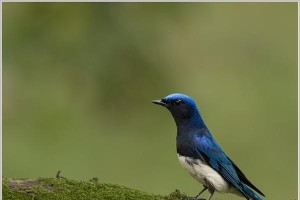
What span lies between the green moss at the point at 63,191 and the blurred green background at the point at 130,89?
612 centimetres

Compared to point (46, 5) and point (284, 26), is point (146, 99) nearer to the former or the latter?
point (46, 5)

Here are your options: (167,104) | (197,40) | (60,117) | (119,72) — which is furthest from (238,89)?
(167,104)

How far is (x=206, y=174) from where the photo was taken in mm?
6469

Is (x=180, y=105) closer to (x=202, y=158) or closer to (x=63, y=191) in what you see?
(x=202, y=158)

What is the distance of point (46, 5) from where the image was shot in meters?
14.9

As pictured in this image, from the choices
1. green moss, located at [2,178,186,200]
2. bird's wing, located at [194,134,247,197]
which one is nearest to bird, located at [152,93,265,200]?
bird's wing, located at [194,134,247,197]

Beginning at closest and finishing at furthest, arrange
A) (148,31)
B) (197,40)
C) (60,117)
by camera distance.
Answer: (60,117), (148,31), (197,40)

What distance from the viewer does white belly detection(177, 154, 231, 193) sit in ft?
21.2

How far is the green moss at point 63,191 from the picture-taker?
5.70 metres

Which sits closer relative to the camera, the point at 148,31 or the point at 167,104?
the point at 167,104

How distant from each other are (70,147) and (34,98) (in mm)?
1818

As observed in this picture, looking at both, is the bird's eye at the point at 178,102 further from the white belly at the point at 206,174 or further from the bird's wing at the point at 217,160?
the white belly at the point at 206,174

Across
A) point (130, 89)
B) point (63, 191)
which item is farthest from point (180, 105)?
point (130, 89)

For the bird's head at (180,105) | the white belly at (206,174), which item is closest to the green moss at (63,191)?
the white belly at (206,174)
